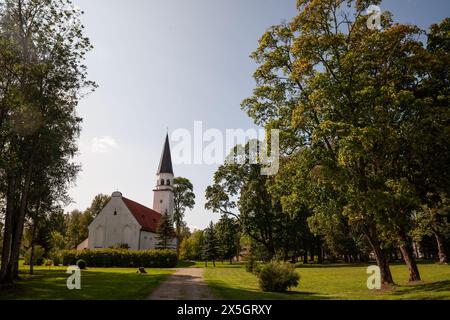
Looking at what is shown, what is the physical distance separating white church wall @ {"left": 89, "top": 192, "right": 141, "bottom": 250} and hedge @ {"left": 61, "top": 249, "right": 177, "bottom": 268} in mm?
10731

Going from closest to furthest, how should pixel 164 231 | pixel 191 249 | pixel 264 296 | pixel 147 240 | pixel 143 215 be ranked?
1. pixel 264 296
2. pixel 164 231
3. pixel 147 240
4. pixel 143 215
5. pixel 191 249

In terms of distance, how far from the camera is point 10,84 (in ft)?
64.8

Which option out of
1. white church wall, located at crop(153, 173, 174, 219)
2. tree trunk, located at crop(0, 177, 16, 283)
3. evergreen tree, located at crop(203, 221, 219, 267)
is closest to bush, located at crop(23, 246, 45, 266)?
evergreen tree, located at crop(203, 221, 219, 267)

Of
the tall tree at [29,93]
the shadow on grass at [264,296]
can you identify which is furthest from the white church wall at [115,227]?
the shadow on grass at [264,296]

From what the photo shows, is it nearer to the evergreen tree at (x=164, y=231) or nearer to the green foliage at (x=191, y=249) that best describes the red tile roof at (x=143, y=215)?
the evergreen tree at (x=164, y=231)

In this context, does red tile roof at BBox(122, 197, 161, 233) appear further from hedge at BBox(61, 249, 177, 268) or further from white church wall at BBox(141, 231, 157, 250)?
hedge at BBox(61, 249, 177, 268)

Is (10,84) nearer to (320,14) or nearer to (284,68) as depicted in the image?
(284,68)

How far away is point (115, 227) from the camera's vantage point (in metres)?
59.6

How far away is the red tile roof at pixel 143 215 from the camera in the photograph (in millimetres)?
60531

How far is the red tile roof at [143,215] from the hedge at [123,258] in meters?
12.0

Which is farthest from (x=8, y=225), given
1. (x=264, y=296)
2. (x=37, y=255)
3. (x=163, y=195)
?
(x=163, y=195)

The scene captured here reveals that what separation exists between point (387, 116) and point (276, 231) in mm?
35235

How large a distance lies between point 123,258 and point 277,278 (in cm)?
3385

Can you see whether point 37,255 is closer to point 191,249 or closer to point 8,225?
point 8,225
